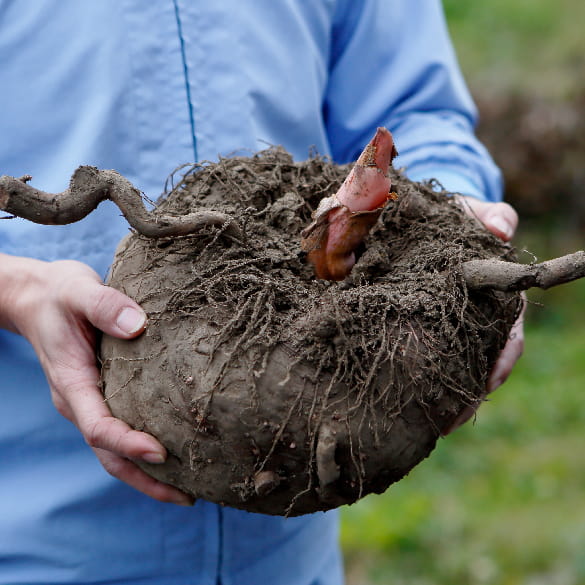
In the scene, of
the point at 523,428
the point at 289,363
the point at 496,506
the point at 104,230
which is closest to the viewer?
the point at 289,363

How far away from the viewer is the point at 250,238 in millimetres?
1358

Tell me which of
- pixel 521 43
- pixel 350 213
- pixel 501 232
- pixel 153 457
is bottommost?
pixel 521 43

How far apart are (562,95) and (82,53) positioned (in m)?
4.70

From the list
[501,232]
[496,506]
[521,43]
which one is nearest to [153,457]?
[501,232]

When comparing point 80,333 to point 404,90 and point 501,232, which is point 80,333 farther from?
point 404,90

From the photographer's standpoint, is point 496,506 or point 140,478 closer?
point 140,478

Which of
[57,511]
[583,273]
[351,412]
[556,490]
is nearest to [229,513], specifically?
[57,511]

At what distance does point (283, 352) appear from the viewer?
3.98ft

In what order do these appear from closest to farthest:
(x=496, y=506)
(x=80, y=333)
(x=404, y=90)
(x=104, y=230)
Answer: (x=80, y=333) → (x=104, y=230) → (x=404, y=90) → (x=496, y=506)

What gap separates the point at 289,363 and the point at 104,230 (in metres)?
0.52

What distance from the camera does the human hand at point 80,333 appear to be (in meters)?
1.23

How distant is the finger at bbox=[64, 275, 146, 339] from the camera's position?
123cm

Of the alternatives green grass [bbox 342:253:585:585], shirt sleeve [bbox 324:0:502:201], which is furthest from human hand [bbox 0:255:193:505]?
green grass [bbox 342:253:585:585]

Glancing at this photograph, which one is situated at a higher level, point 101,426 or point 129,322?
point 129,322
